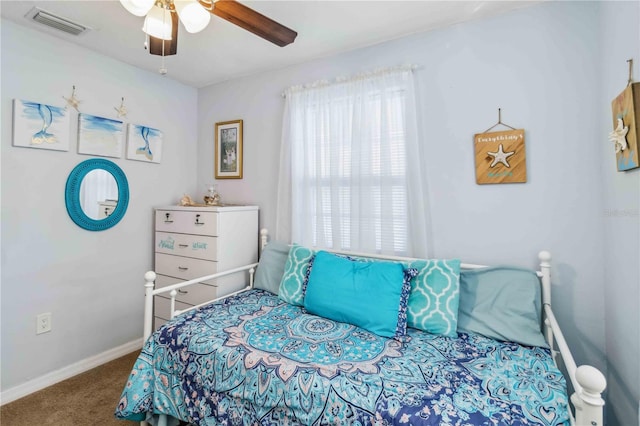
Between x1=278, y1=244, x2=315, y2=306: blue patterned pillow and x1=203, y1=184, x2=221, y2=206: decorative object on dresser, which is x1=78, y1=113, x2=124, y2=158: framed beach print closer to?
x1=203, y1=184, x2=221, y2=206: decorative object on dresser

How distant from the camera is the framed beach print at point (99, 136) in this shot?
2211 mm

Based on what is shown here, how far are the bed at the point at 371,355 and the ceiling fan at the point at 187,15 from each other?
1.29 meters

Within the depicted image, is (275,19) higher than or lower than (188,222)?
higher

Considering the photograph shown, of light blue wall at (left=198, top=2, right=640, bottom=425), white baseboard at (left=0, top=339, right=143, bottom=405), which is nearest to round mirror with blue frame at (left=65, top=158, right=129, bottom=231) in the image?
white baseboard at (left=0, top=339, right=143, bottom=405)

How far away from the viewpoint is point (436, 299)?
1.63 m

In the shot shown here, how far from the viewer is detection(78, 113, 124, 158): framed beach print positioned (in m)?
2.21

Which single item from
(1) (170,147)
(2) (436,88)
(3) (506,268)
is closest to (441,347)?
(3) (506,268)

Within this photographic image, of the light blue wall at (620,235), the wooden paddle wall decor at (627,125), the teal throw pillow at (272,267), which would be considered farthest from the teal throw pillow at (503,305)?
the teal throw pillow at (272,267)

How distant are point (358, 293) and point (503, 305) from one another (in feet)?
2.45

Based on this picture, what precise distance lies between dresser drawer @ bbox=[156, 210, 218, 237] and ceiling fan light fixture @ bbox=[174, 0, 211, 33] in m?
1.27

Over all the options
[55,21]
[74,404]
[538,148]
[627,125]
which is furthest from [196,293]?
[627,125]

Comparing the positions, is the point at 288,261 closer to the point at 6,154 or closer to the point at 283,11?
the point at 283,11

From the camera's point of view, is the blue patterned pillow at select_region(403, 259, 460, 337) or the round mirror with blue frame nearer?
the blue patterned pillow at select_region(403, 259, 460, 337)

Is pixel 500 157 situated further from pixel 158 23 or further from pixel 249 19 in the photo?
pixel 158 23
